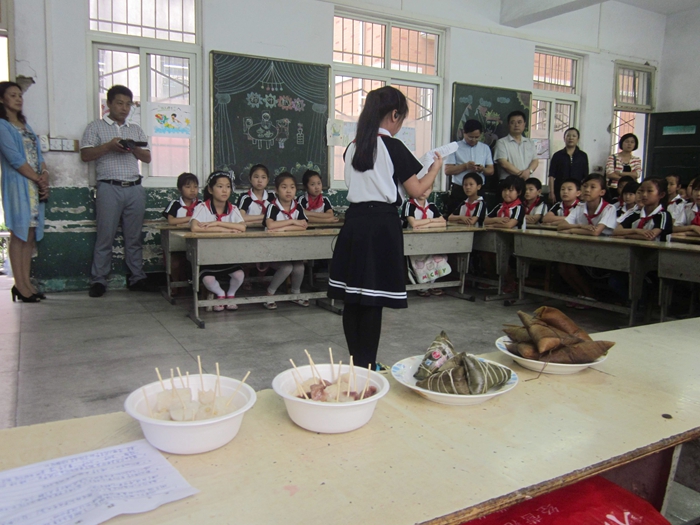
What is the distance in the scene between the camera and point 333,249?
365cm

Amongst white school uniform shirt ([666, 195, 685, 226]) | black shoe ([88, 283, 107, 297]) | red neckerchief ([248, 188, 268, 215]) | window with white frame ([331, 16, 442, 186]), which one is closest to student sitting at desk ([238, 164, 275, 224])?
red neckerchief ([248, 188, 268, 215])

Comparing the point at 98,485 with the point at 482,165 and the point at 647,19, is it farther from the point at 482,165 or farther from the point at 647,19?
the point at 647,19

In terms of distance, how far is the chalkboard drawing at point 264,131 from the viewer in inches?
218

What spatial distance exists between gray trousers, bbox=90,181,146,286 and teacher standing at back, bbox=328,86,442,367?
319cm

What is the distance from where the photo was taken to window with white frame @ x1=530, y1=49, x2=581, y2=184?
299 inches

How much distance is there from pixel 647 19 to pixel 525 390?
8.96 m

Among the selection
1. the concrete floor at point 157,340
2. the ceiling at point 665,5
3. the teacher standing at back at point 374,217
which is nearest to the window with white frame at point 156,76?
the concrete floor at point 157,340

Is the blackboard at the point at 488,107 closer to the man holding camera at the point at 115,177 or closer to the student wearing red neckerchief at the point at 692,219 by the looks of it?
the student wearing red neckerchief at the point at 692,219

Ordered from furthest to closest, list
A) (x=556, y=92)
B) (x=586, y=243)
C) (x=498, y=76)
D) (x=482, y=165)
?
(x=556, y=92)
(x=498, y=76)
(x=482, y=165)
(x=586, y=243)

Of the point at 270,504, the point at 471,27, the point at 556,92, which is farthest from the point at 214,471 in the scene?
the point at 556,92

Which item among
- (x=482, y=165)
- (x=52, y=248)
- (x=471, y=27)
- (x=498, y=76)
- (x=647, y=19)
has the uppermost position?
(x=647, y=19)

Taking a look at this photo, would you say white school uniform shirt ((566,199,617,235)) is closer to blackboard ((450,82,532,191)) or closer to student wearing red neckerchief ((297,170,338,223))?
blackboard ((450,82,532,191))

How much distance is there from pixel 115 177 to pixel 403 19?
12.2 ft

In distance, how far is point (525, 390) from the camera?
1.17 metres
